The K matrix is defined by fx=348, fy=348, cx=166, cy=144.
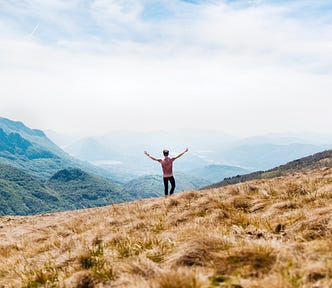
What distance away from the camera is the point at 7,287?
671 cm

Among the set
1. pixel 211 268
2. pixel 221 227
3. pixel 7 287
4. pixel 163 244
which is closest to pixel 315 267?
pixel 211 268

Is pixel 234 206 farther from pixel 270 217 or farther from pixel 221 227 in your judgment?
pixel 221 227

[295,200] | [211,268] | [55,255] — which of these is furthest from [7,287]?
[295,200]

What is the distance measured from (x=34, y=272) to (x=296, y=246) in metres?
5.00

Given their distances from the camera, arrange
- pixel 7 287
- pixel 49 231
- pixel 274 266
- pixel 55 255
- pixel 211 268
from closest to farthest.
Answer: pixel 274 266 → pixel 211 268 → pixel 7 287 → pixel 55 255 → pixel 49 231

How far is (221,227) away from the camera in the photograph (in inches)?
339

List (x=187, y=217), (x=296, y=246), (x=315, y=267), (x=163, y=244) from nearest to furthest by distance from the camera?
(x=315, y=267)
(x=296, y=246)
(x=163, y=244)
(x=187, y=217)

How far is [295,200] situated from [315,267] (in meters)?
6.79

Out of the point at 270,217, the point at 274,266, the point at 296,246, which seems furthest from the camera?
the point at 270,217

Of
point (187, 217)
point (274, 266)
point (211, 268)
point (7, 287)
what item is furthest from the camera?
point (187, 217)

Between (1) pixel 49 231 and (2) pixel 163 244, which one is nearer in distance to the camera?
(2) pixel 163 244

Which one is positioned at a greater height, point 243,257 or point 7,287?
point 243,257

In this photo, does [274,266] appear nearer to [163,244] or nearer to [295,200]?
[163,244]

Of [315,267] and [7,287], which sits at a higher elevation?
[315,267]
